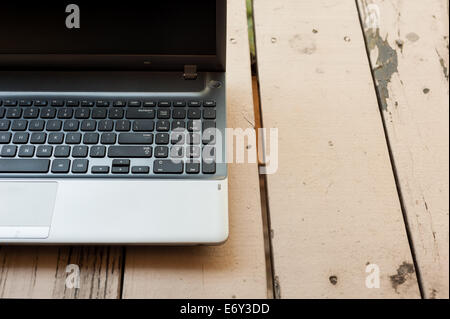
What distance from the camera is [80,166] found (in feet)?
1.51

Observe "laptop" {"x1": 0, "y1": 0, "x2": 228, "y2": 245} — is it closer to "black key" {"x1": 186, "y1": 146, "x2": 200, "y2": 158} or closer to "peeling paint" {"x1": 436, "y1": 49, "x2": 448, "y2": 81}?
"black key" {"x1": 186, "y1": 146, "x2": 200, "y2": 158}

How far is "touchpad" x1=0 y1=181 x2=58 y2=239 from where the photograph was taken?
433 mm

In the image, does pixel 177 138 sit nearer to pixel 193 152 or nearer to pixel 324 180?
pixel 193 152

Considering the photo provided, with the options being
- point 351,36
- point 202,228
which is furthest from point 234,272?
point 351,36

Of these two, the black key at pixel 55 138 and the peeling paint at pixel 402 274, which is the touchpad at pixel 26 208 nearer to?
the black key at pixel 55 138

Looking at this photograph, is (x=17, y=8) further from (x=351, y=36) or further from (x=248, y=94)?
(x=351, y=36)

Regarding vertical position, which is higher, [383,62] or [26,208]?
[383,62]

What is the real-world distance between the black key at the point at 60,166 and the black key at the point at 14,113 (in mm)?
90

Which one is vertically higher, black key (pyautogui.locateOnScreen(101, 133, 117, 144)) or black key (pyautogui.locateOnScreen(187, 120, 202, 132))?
black key (pyautogui.locateOnScreen(187, 120, 202, 132))

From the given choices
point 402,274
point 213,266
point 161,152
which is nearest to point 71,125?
point 161,152

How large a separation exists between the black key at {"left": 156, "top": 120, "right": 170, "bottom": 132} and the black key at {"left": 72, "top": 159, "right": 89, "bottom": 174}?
0.10 meters

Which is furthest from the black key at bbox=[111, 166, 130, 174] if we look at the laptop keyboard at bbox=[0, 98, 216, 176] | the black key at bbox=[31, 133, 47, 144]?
the black key at bbox=[31, 133, 47, 144]

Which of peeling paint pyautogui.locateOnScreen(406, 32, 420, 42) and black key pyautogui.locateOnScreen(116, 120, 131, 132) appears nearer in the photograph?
black key pyautogui.locateOnScreen(116, 120, 131, 132)

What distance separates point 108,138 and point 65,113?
0.07 meters
